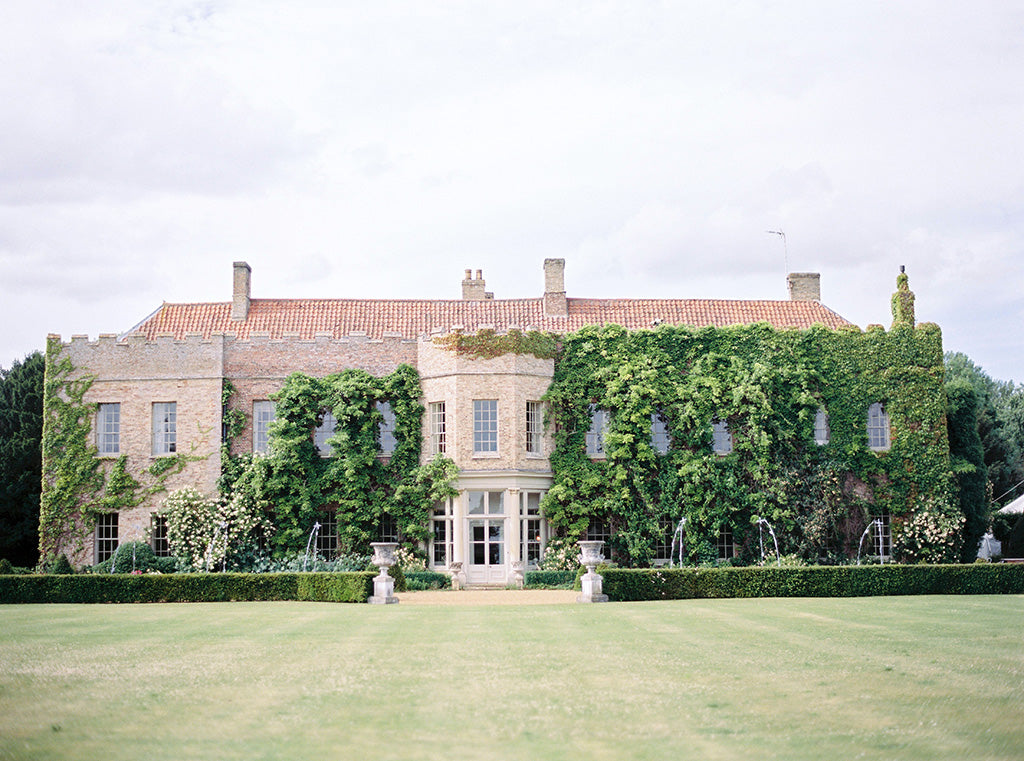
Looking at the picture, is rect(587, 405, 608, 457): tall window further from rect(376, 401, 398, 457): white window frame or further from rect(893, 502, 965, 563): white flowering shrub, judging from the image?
rect(893, 502, 965, 563): white flowering shrub

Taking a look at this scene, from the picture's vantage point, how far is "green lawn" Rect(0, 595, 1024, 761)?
8641mm

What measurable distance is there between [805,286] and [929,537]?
35.0 feet

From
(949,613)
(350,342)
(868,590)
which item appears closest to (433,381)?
(350,342)

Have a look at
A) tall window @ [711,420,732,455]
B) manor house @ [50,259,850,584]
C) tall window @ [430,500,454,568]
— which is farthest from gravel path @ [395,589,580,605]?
tall window @ [711,420,732,455]

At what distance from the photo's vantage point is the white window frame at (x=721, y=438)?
33156 millimetres

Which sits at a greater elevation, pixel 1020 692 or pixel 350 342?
pixel 350 342

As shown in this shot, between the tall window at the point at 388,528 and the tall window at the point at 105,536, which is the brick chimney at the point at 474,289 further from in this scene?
the tall window at the point at 105,536

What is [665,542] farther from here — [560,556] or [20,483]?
[20,483]

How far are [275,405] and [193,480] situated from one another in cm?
323

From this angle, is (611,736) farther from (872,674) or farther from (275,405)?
(275,405)

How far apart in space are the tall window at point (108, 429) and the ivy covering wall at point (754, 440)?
13.1 metres

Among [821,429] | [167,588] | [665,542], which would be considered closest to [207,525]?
[167,588]

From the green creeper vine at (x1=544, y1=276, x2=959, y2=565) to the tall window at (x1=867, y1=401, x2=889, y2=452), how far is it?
0.43 meters

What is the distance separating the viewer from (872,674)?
11883 millimetres
